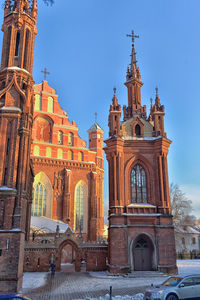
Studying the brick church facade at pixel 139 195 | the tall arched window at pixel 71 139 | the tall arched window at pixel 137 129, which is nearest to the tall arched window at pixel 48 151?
the tall arched window at pixel 71 139

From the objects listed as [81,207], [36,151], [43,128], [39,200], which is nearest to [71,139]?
[43,128]

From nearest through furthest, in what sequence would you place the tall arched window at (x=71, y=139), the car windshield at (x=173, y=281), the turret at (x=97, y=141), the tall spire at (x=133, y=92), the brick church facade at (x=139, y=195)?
the car windshield at (x=173, y=281) → the brick church facade at (x=139, y=195) → the tall spire at (x=133, y=92) → the tall arched window at (x=71, y=139) → the turret at (x=97, y=141)

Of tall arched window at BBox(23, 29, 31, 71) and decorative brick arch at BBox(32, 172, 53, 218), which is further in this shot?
decorative brick arch at BBox(32, 172, 53, 218)

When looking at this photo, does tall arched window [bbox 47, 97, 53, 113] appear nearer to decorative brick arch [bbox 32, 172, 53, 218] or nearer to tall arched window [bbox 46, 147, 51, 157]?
tall arched window [bbox 46, 147, 51, 157]

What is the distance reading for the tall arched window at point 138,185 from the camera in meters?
28.7

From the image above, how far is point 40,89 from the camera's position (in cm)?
4850

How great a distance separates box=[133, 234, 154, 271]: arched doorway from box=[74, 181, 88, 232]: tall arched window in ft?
59.9

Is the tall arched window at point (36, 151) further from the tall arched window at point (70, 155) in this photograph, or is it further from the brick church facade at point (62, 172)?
the tall arched window at point (70, 155)

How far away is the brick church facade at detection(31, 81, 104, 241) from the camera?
142 ft

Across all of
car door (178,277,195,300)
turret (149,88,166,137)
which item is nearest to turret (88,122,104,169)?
turret (149,88,166,137)

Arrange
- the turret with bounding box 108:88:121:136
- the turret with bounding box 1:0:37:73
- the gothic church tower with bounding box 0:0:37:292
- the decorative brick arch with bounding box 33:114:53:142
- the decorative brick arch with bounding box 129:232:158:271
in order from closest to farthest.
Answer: the gothic church tower with bounding box 0:0:37:292
the turret with bounding box 1:0:37:73
the decorative brick arch with bounding box 129:232:158:271
the turret with bounding box 108:88:121:136
the decorative brick arch with bounding box 33:114:53:142

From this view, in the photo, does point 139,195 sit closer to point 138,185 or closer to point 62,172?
point 138,185

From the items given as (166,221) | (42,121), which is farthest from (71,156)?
(166,221)

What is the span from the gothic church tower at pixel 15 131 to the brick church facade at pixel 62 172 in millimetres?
20083
